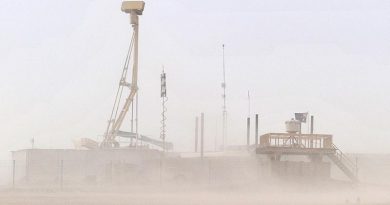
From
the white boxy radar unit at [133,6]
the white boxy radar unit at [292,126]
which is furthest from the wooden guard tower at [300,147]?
the white boxy radar unit at [133,6]

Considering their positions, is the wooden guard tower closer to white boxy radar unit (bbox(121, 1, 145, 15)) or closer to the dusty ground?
the dusty ground

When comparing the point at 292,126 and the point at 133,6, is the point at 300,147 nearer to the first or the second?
the point at 292,126

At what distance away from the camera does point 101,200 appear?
36531mm

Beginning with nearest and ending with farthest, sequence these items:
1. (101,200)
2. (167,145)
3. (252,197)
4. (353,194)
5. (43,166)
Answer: (101,200), (252,197), (353,194), (43,166), (167,145)

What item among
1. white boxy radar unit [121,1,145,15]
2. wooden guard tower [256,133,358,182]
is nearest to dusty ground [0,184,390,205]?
wooden guard tower [256,133,358,182]

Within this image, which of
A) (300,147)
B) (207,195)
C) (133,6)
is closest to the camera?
(207,195)

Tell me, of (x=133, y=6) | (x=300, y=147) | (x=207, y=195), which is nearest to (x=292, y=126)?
(x=300, y=147)

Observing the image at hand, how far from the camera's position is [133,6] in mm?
65688

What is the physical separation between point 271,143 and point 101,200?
51.6 ft

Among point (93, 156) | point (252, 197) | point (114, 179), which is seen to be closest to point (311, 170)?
point (252, 197)

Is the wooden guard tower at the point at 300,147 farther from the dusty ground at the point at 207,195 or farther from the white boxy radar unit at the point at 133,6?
the white boxy radar unit at the point at 133,6

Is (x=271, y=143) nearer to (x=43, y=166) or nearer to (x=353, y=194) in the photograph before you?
(x=353, y=194)

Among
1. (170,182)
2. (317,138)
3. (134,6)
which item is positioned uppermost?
(134,6)

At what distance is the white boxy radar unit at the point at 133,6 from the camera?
65.6 meters
